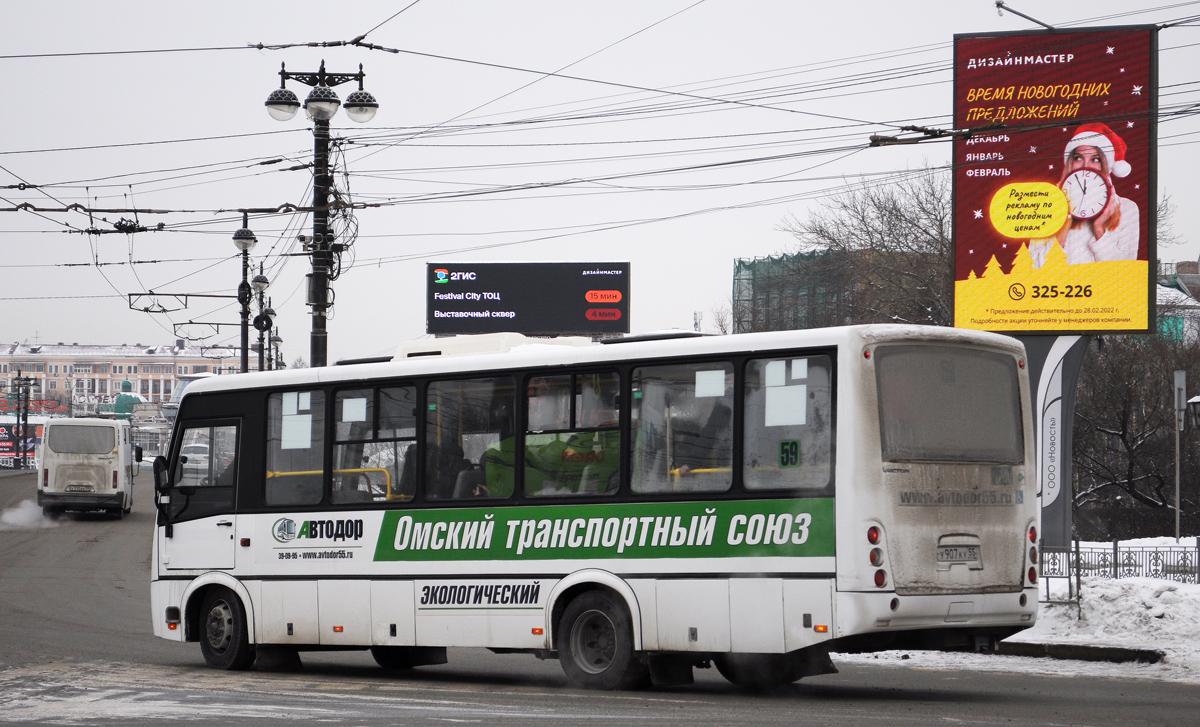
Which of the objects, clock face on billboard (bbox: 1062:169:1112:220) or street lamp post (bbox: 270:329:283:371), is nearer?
clock face on billboard (bbox: 1062:169:1112:220)

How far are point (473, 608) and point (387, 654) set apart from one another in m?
2.08

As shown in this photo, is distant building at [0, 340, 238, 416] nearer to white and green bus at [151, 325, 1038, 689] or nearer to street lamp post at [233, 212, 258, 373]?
street lamp post at [233, 212, 258, 373]

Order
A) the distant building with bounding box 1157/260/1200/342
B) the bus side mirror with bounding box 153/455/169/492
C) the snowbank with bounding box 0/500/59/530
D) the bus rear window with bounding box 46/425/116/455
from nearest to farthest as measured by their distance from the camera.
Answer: the bus side mirror with bounding box 153/455/169/492 → the snowbank with bounding box 0/500/59/530 → the bus rear window with bounding box 46/425/116/455 → the distant building with bounding box 1157/260/1200/342

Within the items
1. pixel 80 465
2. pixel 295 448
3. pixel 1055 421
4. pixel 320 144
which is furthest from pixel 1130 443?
pixel 295 448

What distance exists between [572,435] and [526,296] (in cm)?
3803

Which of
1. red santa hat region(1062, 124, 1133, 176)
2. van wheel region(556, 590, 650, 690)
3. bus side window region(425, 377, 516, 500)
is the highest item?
red santa hat region(1062, 124, 1133, 176)

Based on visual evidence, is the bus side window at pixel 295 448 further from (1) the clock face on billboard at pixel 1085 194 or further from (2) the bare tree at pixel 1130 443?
(2) the bare tree at pixel 1130 443

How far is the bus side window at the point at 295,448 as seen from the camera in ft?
44.9

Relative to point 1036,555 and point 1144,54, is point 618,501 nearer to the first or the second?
point 1036,555

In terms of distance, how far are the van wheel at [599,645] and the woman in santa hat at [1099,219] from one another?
15.2m

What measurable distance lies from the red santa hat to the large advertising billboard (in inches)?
0.6

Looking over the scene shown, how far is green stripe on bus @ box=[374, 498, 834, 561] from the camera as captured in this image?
34.9 ft

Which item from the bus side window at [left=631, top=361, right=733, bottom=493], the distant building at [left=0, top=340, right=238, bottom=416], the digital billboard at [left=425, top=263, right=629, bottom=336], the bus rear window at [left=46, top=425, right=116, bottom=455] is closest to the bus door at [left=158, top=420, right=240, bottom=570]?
the bus side window at [left=631, top=361, right=733, bottom=493]

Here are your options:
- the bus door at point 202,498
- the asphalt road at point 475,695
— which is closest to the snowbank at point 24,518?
the asphalt road at point 475,695
